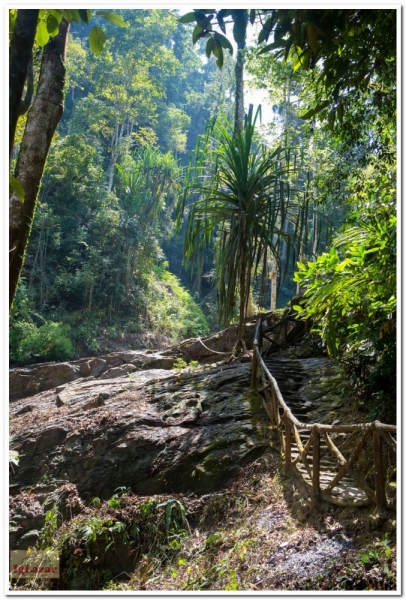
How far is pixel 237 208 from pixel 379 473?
532cm

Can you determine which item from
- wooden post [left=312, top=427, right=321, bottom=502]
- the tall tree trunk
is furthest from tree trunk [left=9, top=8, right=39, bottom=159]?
wooden post [left=312, top=427, right=321, bottom=502]

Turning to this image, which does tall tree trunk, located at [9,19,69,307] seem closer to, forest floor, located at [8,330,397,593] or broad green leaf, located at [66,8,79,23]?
broad green leaf, located at [66,8,79,23]

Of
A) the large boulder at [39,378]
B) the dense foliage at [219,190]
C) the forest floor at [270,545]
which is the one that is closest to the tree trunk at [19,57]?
the dense foliage at [219,190]

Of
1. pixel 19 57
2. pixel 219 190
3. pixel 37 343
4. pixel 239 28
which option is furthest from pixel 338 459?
pixel 37 343

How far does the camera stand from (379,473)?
10.7 ft

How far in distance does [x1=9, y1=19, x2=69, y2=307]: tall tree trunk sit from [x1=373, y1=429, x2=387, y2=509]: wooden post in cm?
241

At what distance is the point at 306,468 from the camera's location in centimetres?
426

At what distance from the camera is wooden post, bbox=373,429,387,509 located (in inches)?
128

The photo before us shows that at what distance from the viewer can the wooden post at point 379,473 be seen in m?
3.26

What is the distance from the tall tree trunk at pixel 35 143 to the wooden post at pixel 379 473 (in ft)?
7.91

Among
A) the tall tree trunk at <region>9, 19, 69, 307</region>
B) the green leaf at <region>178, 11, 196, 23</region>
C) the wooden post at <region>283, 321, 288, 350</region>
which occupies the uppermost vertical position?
the green leaf at <region>178, 11, 196, 23</region>

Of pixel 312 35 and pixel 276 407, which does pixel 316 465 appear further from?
pixel 312 35

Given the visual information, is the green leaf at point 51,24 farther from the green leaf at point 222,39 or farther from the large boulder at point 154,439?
the large boulder at point 154,439
